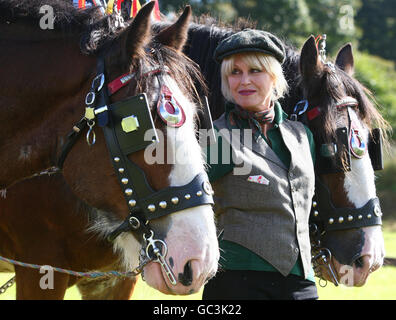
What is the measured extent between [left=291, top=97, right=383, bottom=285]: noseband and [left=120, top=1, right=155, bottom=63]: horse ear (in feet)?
4.71

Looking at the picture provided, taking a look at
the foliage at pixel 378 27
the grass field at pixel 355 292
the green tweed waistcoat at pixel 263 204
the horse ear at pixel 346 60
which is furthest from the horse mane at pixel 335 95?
the foliage at pixel 378 27

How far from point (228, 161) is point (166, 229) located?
2.16 feet

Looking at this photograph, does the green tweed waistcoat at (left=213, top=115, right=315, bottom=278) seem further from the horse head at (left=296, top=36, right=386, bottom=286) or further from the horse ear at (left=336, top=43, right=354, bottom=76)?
the horse ear at (left=336, top=43, right=354, bottom=76)

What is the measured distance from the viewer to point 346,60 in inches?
164

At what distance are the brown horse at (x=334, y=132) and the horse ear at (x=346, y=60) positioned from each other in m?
0.17

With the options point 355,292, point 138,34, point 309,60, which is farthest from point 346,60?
point 355,292

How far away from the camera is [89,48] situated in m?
2.57

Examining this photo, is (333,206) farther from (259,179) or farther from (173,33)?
(173,33)

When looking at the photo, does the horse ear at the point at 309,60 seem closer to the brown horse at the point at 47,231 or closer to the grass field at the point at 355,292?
the brown horse at the point at 47,231

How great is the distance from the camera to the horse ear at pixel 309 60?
364cm

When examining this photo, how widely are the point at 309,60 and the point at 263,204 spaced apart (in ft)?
4.09

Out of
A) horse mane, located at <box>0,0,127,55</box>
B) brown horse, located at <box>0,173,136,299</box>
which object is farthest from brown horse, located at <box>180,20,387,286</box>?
brown horse, located at <box>0,173,136,299</box>

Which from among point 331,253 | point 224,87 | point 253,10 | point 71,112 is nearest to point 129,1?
point 224,87

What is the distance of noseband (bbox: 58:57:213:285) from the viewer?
2.37m
